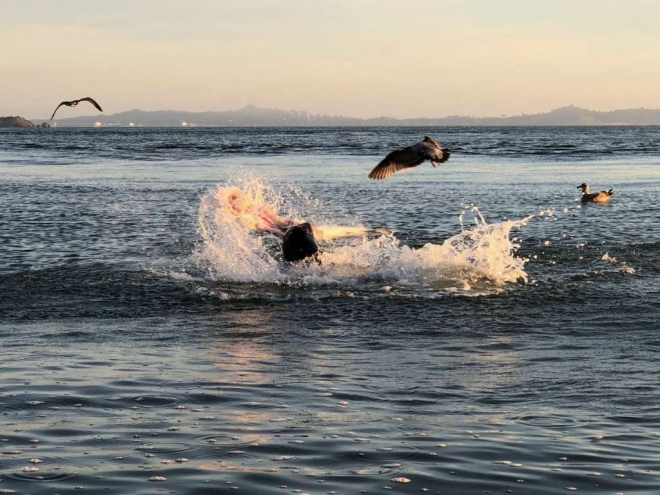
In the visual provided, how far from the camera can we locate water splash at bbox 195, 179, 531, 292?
602 inches

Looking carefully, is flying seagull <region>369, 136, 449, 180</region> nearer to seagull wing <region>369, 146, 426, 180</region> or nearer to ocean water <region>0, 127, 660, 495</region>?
seagull wing <region>369, 146, 426, 180</region>

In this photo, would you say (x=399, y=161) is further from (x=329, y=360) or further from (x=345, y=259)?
(x=329, y=360)

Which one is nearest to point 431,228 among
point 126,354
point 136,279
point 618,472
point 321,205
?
point 321,205

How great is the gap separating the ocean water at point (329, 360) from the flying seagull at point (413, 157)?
1.90 metres

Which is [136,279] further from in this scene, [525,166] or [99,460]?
[525,166]

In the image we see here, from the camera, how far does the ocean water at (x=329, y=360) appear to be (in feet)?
21.3

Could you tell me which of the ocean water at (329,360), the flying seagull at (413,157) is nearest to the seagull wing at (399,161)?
the flying seagull at (413,157)

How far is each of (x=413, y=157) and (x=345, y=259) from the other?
3490mm

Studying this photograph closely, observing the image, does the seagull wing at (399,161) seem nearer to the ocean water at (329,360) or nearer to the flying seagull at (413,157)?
the flying seagull at (413,157)

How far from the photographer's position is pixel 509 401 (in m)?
8.38

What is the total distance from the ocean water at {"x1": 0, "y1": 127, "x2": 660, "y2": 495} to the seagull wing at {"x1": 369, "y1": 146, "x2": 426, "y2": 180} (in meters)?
1.85

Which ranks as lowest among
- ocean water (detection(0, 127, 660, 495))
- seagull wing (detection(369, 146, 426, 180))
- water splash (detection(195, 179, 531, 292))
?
ocean water (detection(0, 127, 660, 495))

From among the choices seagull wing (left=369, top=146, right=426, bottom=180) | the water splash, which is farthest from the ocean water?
seagull wing (left=369, top=146, right=426, bottom=180)

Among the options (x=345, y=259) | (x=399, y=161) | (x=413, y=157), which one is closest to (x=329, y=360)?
(x=413, y=157)
